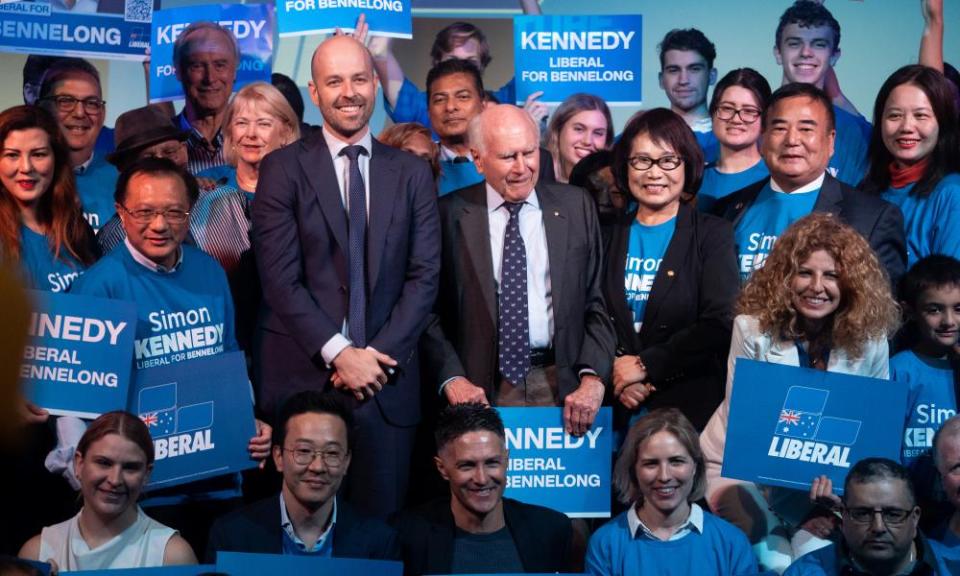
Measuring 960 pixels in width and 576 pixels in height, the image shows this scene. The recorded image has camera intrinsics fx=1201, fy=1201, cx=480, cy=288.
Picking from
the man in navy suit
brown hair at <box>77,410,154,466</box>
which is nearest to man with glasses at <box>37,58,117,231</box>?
the man in navy suit

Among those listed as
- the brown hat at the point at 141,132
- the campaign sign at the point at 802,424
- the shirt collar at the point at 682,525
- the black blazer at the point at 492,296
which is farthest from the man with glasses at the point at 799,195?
the brown hat at the point at 141,132

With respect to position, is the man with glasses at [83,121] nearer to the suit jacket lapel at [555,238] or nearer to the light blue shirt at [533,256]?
the light blue shirt at [533,256]

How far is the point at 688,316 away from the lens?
4.40 metres

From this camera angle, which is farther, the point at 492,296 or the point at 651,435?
the point at 492,296

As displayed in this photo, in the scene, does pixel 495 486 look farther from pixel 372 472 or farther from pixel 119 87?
pixel 119 87

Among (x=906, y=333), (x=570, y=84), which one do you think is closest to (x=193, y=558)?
(x=906, y=333)

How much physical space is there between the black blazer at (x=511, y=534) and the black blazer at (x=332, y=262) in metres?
0.46

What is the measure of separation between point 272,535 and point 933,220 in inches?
111

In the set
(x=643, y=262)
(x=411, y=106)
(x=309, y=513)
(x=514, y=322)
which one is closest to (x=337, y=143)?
(x=514, y=322)

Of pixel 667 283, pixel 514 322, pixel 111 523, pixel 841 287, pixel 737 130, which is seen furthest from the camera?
pixel 737 130

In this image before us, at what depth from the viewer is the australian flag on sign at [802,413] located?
153 inches

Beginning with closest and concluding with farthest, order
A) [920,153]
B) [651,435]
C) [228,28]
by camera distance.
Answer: [651,435]
[920,153]
[228,28]

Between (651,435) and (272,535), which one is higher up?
(651,435)

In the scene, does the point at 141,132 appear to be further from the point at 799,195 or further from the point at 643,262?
the point at 799,195
